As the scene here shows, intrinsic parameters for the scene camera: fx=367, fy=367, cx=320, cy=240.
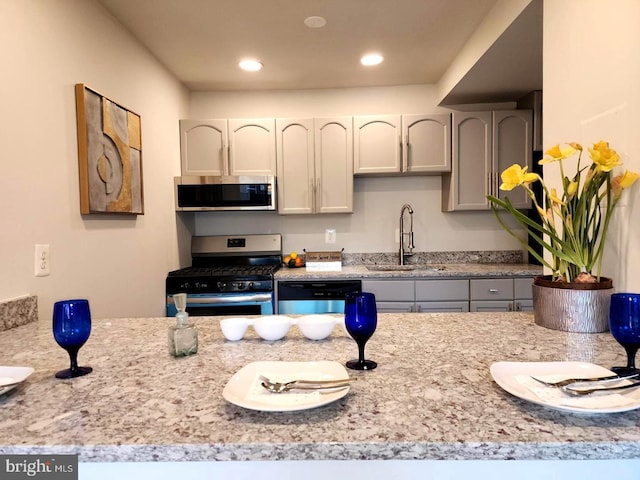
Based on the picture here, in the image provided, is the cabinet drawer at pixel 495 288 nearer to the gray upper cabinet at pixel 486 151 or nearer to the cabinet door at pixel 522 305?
the cabinet door at pixel 522 305

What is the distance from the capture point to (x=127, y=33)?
2197 millimetres

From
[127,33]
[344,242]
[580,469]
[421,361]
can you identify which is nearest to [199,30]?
[127,33]

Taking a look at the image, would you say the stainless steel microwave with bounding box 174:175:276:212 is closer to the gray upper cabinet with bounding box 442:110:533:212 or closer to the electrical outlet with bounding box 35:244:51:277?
the electrical outlet with bounding box 35:244:51:277

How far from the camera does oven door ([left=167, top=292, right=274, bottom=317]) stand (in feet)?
8.54

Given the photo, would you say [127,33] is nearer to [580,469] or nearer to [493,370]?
[493,370]

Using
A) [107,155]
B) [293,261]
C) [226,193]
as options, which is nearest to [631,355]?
[107,155]

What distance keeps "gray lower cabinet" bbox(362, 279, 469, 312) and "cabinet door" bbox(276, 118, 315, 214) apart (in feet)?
2.95

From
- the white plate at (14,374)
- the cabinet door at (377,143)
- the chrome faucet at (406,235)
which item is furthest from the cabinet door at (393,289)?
the white plate at (14,374)

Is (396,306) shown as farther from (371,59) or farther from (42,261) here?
(42,261)

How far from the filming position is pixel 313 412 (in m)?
0.70

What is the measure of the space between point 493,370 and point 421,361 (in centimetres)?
18

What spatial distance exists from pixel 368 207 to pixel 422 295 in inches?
38.7

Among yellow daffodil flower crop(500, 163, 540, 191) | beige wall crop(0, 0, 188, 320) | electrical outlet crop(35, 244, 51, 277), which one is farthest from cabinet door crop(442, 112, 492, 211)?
electrical outlet crop(35, 244, 51, 277)

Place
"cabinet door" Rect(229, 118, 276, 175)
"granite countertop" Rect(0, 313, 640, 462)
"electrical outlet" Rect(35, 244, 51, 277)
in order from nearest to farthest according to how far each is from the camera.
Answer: "granite countertop" Rect(0, 313, 640, 462), "electrical outlet" Rect(35, 244, 51, 277), "cabinet door" Rect(229, 118, 276, 175)
